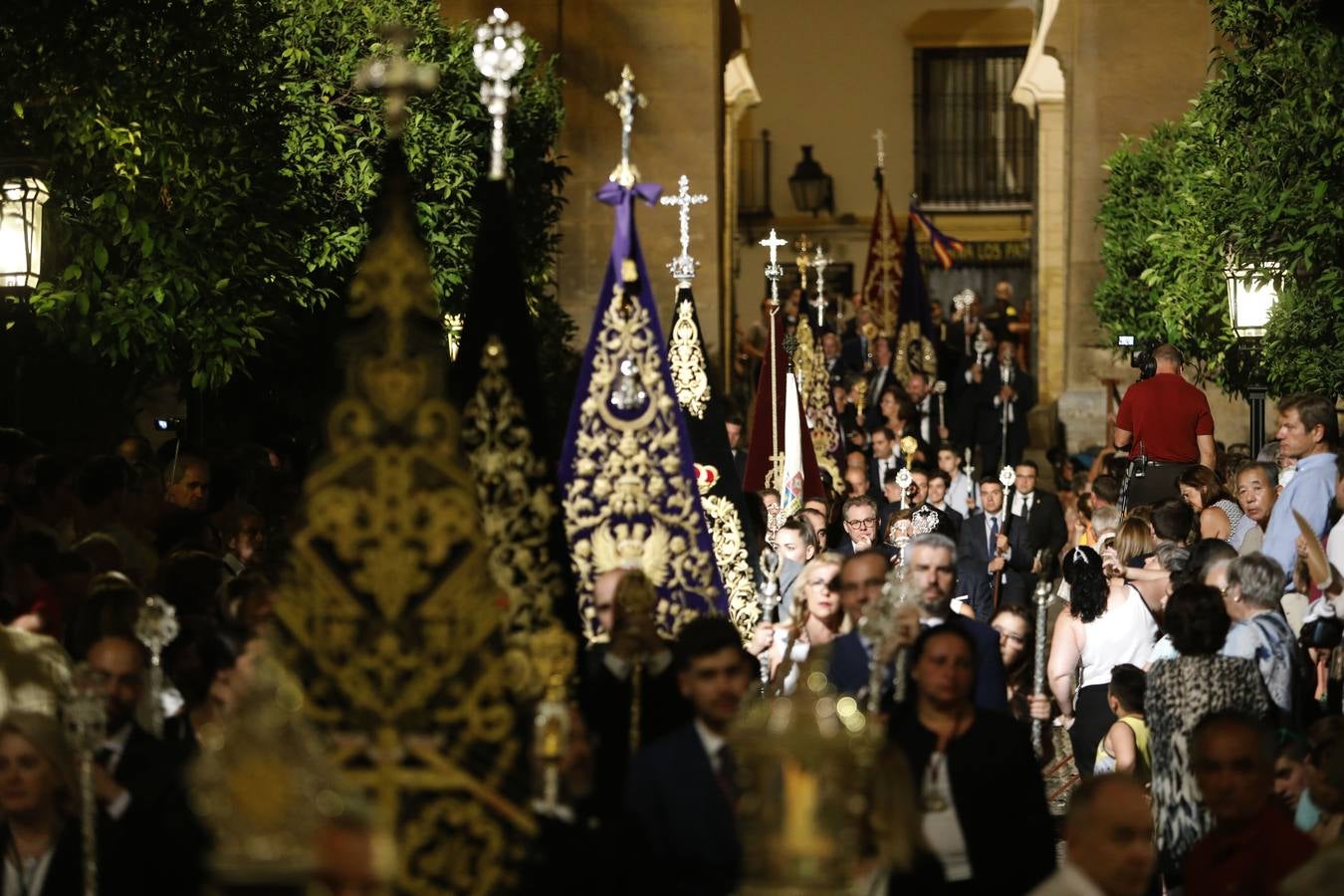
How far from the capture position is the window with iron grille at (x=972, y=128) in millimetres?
40250

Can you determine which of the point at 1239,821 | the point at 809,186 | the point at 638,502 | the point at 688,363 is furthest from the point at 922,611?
the point at 809,186

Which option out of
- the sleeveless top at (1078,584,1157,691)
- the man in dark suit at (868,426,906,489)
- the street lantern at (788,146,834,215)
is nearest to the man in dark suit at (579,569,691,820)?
the sleeveless top at (1078,584,1157,691)

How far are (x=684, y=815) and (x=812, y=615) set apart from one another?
2.71 m

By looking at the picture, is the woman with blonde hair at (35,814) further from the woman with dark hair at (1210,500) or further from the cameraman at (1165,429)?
the cameraman at (1165,429)

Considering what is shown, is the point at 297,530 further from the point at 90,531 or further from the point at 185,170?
the point at 185,170

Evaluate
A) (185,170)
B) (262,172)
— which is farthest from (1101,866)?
(262,172)

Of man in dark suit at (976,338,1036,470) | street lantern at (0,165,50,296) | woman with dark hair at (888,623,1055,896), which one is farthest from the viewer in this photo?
man in dark suit at (976,338,1036,470)

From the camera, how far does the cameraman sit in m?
16.4

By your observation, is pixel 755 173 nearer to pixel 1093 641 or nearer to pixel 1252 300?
pixel 1252 300

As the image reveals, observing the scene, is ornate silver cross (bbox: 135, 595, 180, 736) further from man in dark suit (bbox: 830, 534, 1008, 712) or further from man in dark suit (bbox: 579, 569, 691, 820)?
man in dark suit (bbox: 830, 534, 1008, 712)

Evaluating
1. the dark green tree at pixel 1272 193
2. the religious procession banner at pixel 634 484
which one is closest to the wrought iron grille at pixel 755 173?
the dark green tree at pixel 1272 193

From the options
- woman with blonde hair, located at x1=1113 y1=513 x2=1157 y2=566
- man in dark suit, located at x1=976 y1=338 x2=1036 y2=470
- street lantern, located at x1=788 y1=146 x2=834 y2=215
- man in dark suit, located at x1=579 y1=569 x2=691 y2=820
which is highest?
street lantern, located at x1=788 y1=146 x2=834 y2=215

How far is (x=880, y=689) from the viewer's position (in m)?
7.43

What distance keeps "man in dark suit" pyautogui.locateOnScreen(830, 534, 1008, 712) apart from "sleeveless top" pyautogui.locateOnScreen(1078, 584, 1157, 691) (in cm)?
177
